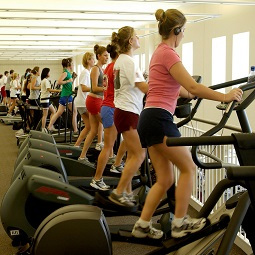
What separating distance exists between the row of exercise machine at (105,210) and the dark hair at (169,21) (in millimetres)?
424

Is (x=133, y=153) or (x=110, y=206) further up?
(x=133, y=153)

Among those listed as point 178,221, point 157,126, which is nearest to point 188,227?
point 178,221

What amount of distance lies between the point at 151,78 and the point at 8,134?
26.6 feet

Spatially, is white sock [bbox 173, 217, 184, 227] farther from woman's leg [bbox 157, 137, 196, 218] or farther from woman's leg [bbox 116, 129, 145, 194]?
woman's leg [bbox 116, 129, 145, 194]

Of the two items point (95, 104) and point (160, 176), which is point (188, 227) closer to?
point (160, 176)

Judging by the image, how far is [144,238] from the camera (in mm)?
2740

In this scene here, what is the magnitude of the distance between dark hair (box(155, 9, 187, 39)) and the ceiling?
19.3 ft

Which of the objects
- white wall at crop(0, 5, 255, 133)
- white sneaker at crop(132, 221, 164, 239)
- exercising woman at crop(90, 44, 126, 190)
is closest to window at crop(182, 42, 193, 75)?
white wall at crop(0, 5, 255, 133)

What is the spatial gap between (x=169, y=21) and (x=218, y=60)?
8680mm

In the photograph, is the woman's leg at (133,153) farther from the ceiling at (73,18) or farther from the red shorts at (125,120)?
the ceiling at (73,18)

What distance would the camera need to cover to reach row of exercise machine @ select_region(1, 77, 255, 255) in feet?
4.60

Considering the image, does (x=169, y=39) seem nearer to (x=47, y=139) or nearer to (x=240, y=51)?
(x=47, y=139)

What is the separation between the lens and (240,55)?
9.80m

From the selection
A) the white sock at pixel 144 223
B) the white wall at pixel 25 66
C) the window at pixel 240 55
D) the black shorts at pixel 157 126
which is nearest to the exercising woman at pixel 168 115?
the black shorts at pixel 157 126
